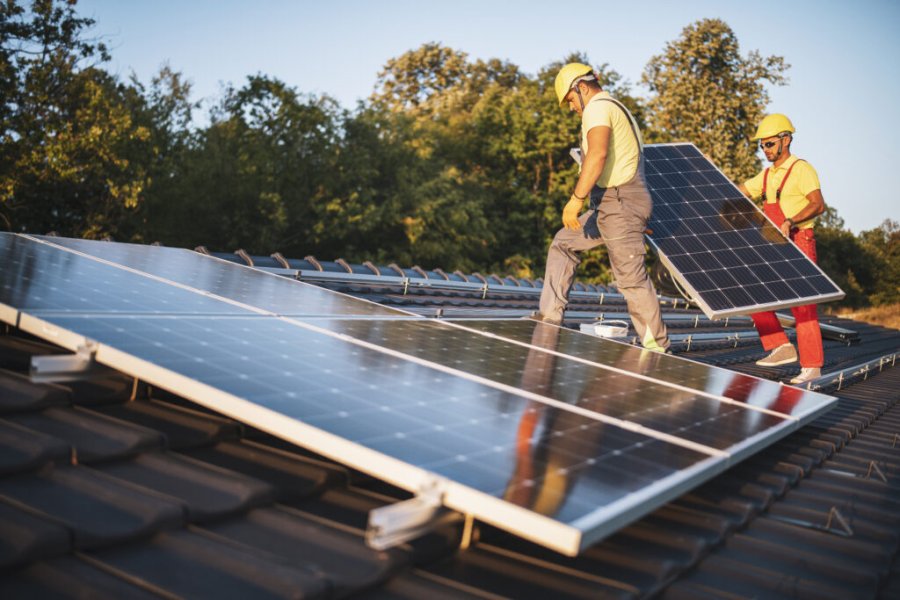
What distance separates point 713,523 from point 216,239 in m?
46.0

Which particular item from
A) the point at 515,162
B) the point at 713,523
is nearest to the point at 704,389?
the point at 713,523

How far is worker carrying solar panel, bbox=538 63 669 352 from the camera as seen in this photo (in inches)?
239

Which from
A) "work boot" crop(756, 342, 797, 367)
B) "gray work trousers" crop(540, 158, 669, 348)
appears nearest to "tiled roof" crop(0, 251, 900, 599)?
"gray work trousers" crop(540, 158, 669, 348)

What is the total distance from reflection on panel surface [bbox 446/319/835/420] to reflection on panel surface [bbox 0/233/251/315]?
1905mm

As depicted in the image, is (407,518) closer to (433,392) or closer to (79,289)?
(433,392)

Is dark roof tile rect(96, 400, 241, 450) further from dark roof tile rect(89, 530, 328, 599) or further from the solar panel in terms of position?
the solar panel

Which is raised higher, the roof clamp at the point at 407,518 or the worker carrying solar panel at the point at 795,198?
the worker carrying solar panel at the point at 795,198

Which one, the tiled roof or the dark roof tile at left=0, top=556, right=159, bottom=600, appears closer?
the dark roof tile at left=0, top=556, right=159, bottom=600

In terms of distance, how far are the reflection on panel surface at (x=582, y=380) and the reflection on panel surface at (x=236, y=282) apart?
0.38 m

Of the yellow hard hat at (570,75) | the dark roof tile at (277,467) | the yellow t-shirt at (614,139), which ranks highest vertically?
the yellow hard hat at (570,75)

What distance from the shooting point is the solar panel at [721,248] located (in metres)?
7.04

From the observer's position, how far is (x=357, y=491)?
2.83 metres

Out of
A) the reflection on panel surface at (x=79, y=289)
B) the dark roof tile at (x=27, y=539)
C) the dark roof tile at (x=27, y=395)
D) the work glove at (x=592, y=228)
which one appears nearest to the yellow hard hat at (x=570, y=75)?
the work glove at (x=592, y=228)

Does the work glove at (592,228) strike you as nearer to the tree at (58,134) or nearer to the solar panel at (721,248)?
the solar panel at (721,248)
